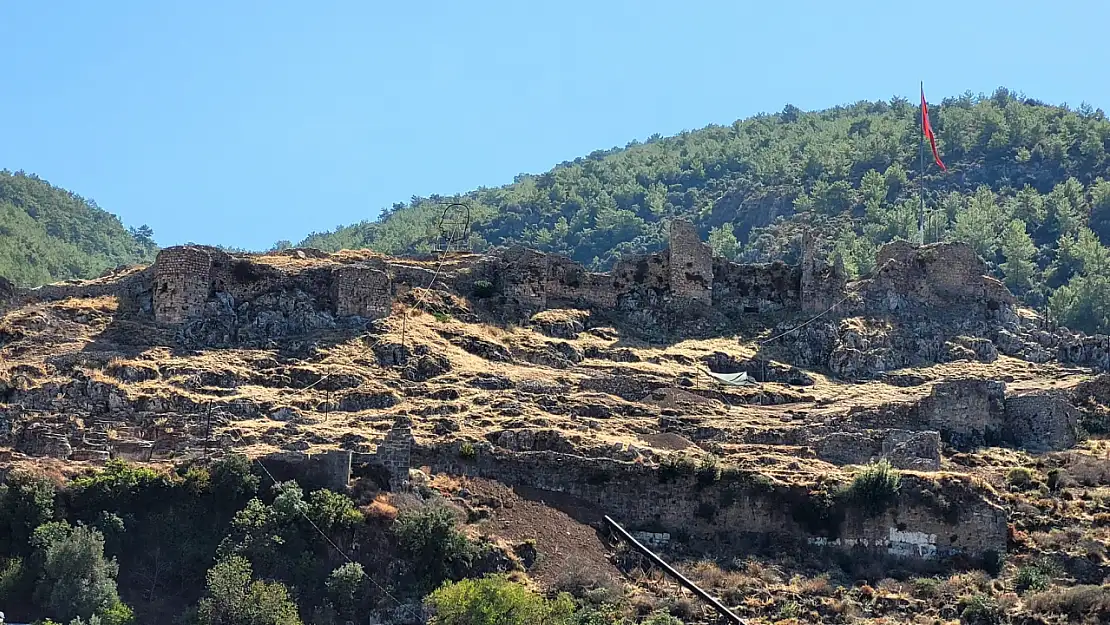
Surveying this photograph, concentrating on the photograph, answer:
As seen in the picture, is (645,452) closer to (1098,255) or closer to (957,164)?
(1098,255)

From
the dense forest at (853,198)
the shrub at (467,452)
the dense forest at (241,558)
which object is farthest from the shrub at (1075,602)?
the dense forest at (853,198)

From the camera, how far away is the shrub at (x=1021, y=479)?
4669 centimetres

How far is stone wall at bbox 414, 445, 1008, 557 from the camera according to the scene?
44.0 m

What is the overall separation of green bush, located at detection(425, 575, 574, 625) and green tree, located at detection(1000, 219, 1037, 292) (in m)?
40.7

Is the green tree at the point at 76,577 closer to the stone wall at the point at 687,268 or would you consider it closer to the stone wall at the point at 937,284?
the stone wall at the point at 687,268

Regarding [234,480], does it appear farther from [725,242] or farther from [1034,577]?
[725,242]

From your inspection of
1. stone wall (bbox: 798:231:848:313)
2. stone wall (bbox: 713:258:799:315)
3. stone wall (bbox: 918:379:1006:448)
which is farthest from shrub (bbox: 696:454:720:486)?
stone wall (bbox: 713:258:799:315)

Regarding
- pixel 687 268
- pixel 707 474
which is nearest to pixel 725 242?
pixel 687 268

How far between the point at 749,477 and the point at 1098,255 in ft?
117

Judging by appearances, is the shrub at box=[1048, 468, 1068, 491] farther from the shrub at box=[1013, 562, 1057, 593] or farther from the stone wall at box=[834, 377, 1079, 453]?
the shrub at box=[1013, 562, 1057, 593]

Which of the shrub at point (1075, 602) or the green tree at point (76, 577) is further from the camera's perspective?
the shrub at point (1075, 602)

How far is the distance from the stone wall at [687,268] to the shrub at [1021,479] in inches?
518

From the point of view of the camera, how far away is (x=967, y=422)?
49531 mm

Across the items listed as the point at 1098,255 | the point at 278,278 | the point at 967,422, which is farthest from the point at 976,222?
the point at 278,278
